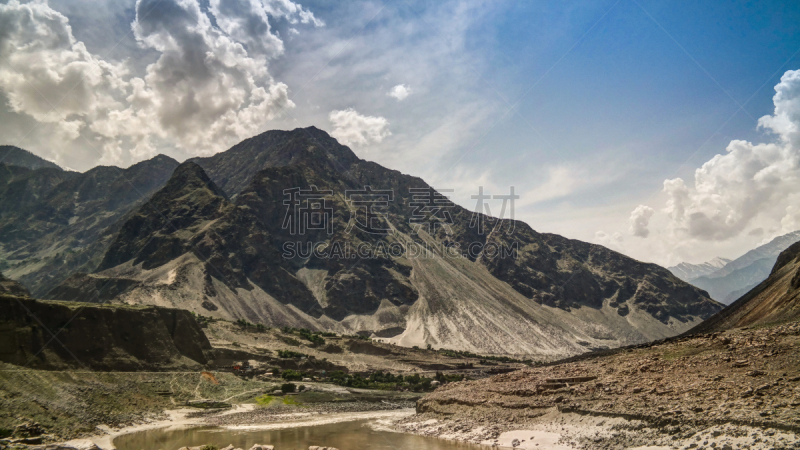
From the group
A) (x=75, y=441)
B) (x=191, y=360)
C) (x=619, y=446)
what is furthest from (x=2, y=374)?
(x=619, y=446)

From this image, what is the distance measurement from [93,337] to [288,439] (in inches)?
1443

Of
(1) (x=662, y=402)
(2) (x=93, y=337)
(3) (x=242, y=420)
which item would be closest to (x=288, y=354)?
(2) (x=93, y=337)

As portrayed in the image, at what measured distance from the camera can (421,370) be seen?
126250 millimetres

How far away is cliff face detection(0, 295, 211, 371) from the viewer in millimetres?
49281

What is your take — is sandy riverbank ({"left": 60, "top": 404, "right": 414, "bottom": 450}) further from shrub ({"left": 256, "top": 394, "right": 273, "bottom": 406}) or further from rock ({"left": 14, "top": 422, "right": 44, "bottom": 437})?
rock ({"left": 14, "top": 422, "right": 44, "bottom": 437})

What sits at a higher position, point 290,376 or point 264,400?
point 264,400

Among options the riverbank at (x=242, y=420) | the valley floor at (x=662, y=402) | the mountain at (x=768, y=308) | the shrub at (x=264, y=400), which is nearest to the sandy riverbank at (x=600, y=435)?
the valley floor at (x=662, y=402)

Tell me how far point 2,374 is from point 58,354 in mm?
19016

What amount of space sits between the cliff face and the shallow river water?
67.7 feet

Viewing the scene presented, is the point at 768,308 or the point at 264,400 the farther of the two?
the point at 264,400

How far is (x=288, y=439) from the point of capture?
3947cm

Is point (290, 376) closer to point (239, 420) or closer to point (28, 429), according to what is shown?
point (239, 420)

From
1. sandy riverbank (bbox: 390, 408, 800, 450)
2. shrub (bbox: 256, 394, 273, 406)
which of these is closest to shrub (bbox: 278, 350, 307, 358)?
shrub (bbox: 256, 394, 273, 406)

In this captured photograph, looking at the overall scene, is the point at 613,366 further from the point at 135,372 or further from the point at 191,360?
the point at 191,360
